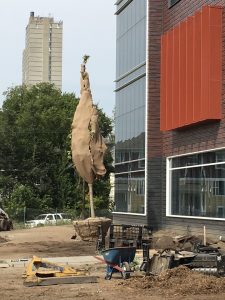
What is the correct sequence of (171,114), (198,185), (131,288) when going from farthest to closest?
(171,114), (198,185), (131,288)

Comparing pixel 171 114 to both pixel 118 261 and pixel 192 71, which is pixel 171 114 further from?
pixel 118 261

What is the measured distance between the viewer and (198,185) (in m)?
28.8

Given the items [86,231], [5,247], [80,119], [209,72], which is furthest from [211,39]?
[5,247]

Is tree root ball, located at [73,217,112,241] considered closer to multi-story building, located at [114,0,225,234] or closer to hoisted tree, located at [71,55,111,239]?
hoisted tree, located at [71,55,111,239]

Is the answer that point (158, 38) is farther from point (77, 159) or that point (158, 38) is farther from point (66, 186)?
point (66, 186)

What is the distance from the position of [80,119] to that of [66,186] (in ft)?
124

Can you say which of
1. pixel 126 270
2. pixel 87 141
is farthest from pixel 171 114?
pixel 126 270

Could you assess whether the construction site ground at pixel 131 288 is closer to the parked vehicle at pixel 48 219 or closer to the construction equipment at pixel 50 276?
the construction equipment at pixel 50 276

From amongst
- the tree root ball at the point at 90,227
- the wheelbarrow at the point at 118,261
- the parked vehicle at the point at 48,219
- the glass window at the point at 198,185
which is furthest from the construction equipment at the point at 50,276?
the parked vehicle at the point at 48,219

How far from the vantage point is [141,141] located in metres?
34.5

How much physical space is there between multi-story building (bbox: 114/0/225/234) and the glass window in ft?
0.14

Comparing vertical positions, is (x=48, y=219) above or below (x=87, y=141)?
below

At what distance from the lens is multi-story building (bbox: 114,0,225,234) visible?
1038 inches

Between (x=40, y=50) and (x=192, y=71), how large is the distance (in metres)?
112
